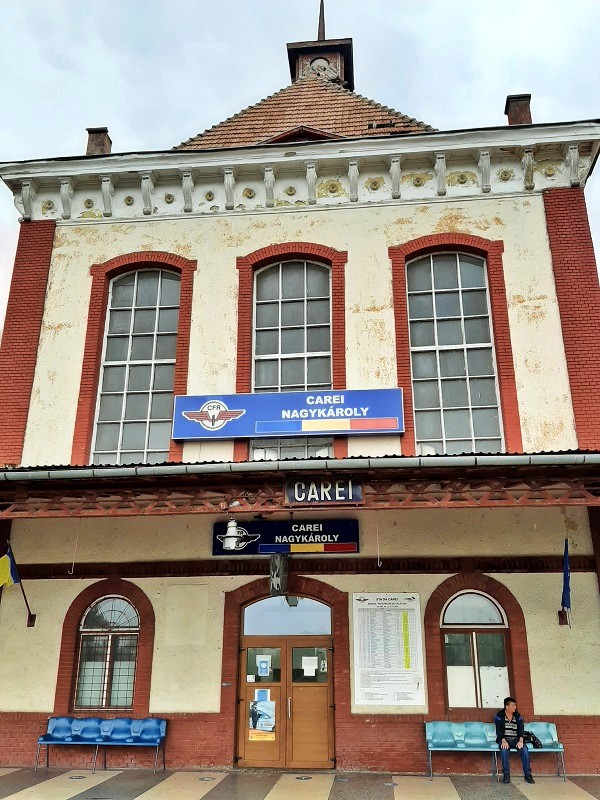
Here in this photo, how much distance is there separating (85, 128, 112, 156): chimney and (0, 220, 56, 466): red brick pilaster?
2.57 meters

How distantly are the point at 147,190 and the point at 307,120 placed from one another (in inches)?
177

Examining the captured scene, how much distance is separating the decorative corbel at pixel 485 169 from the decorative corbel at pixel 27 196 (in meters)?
8.66

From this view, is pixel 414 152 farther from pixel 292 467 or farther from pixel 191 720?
pixel 191 720

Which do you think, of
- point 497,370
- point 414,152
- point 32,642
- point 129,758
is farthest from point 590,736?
point 414,152

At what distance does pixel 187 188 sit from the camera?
1304cm

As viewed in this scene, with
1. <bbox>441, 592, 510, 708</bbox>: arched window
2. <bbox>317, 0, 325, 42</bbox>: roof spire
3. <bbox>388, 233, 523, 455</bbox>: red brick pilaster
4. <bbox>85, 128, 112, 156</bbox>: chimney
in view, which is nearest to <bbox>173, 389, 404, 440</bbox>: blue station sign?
<bbox>388, 233, 523, 455</bbox>: red brick pilaster

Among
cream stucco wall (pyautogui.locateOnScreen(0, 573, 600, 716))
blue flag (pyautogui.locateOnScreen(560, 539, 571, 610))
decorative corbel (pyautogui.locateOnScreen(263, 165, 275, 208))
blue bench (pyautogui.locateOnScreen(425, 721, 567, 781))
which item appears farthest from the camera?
decorative corbel (pyautogui.locateOnScreen(263, 165, 275, 208))

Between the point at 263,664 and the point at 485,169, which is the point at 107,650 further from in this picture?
the point at 485,169

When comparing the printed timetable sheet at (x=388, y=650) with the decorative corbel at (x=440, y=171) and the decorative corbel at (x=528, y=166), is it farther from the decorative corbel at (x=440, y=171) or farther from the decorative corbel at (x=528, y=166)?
the decorative corbel at (x=528, y=166)

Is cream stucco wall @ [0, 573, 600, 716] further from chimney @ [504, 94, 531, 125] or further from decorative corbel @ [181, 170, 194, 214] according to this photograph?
chimney @ [504, 94, 531, 125]

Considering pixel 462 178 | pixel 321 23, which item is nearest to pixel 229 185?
pixel 462 178

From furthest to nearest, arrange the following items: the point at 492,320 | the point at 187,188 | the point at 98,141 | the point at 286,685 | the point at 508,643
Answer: the point at 98,141 → the point at 187,188 → the point at 492,320 → the point at 286,685 → the point at 508,643

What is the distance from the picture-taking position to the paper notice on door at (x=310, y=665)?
1036 centimetres

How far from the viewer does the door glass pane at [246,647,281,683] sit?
10406mm
